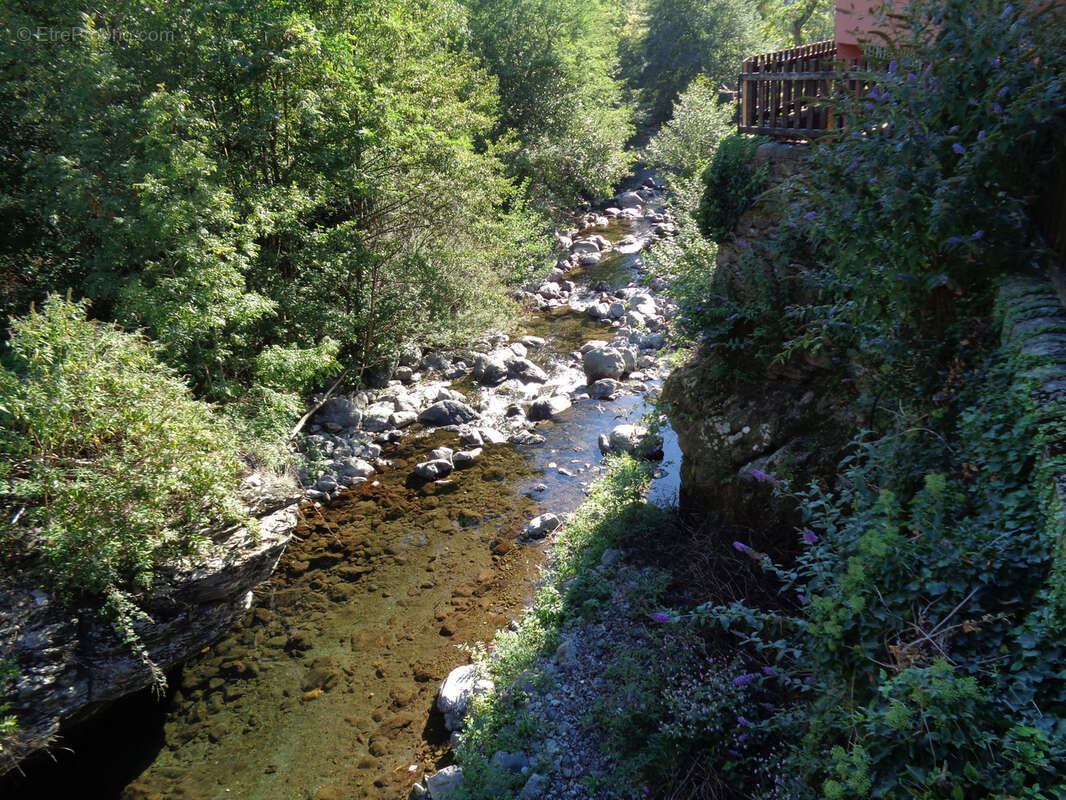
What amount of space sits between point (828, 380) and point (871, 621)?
4.12m

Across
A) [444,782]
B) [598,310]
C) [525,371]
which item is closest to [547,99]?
[598,310]

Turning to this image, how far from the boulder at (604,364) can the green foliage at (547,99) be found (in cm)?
997

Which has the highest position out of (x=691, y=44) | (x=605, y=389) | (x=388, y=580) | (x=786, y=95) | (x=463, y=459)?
(x=691, y=44)

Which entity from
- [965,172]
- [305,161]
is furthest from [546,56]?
[965,172]

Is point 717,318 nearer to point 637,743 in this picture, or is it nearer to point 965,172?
point 965,172

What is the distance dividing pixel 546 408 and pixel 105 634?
8321mm

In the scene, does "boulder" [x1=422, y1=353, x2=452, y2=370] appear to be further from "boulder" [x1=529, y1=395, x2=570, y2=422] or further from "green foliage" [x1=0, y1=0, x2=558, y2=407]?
"boulder" [x1=529, y1=395, x2=570, y2=422]

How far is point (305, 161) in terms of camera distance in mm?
10875

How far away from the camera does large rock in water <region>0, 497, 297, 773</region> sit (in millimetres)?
5516

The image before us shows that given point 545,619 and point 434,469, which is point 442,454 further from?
point 545,619

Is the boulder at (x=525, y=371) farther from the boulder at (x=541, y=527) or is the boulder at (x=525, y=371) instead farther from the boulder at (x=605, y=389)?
the boulder at (x=541, y=527)

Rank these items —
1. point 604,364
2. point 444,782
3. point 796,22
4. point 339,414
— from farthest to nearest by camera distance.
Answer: point 796,22 → point 604,364 → point 339,414 → point 444,782

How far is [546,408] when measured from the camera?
500 inches

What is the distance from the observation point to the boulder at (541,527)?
9.23 meters
